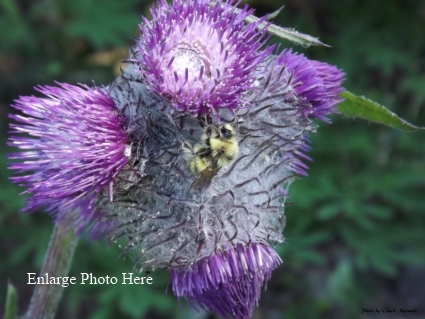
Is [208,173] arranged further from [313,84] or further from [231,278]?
[313,84]

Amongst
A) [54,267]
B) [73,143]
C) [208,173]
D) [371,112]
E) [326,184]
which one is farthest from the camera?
[326,184]

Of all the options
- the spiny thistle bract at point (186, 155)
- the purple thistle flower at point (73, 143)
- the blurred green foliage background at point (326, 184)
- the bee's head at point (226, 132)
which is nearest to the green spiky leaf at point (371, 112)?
the spiny thistle bract at point (186, 155)

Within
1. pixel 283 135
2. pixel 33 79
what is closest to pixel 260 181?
pixel 283 135

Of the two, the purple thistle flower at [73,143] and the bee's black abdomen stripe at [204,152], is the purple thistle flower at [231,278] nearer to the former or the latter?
the bee's black abdomen stripe at [204,152]

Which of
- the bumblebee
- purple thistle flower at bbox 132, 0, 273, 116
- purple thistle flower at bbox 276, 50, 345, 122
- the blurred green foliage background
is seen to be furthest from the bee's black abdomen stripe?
the blurred green foliage background

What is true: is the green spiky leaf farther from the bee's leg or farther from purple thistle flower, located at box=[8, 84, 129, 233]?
purple thistle flower, located at box=[8, 84, 129, 233]

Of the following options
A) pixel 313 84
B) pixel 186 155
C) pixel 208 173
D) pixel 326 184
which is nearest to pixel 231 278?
pixel 208 173
